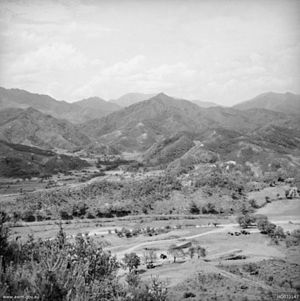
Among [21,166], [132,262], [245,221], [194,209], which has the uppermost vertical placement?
[21,166]

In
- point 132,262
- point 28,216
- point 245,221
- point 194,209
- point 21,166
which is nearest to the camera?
point 132,262

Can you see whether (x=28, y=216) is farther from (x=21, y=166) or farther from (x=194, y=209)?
(x=21, y=166)

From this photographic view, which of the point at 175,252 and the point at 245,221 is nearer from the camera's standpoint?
the point at 175,252

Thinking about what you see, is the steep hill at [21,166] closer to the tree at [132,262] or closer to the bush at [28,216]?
the bush at [28,216]

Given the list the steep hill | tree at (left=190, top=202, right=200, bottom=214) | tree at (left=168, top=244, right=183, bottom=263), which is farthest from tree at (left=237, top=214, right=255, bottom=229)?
the steep hill

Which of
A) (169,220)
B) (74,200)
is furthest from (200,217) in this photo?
(74,200)

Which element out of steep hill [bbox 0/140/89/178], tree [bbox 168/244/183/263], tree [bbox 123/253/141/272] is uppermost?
steep hill [bbox 0/140/89/178]

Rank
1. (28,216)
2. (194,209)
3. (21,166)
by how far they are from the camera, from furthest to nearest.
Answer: (21,166), (194,209), (28,216)

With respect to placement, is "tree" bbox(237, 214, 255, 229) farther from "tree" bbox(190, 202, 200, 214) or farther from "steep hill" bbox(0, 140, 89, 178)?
"steep hill" bbox(0, 140, 89, 178)

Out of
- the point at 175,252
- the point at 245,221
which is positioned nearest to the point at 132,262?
the point at 175,252

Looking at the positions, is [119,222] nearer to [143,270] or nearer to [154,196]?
[154,196]

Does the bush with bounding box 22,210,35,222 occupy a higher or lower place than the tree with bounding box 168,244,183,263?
higher

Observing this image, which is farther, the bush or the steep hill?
the steep hill
